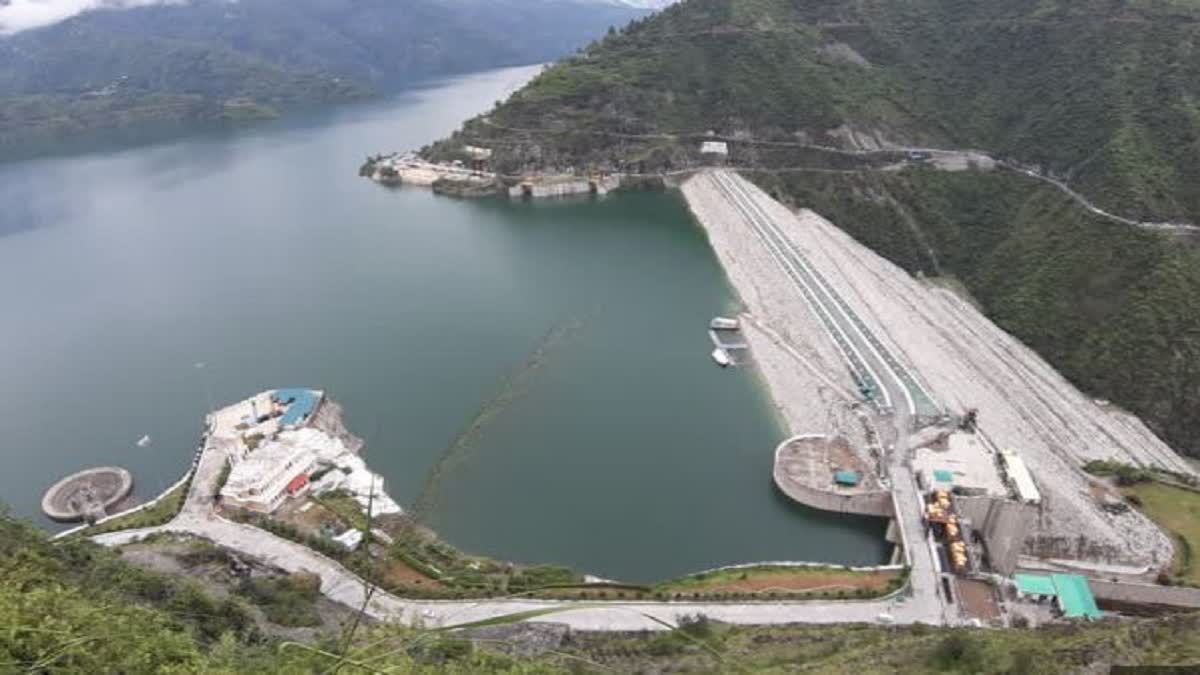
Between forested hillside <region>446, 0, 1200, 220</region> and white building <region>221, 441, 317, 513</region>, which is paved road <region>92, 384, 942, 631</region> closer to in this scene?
white building <region>221, 441, 317, 513</region>

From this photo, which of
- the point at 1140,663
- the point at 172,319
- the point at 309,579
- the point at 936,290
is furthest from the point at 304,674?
the point at 936,290

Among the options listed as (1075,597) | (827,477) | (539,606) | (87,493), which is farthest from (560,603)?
(87,493)

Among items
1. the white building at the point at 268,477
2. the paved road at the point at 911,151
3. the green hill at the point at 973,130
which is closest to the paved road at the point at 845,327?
the green hill at the point at 973,130

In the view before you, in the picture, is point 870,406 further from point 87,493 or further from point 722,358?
point 87,493

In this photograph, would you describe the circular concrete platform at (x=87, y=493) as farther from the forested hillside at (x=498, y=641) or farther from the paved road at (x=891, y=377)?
the paved road at (x=891, y=377)

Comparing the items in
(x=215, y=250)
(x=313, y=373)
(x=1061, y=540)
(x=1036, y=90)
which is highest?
(x=1036, y=90)

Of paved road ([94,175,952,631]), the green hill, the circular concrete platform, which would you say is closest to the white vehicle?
paved road ([94,175,952,631])

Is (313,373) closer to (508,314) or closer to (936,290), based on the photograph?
(508,314)
